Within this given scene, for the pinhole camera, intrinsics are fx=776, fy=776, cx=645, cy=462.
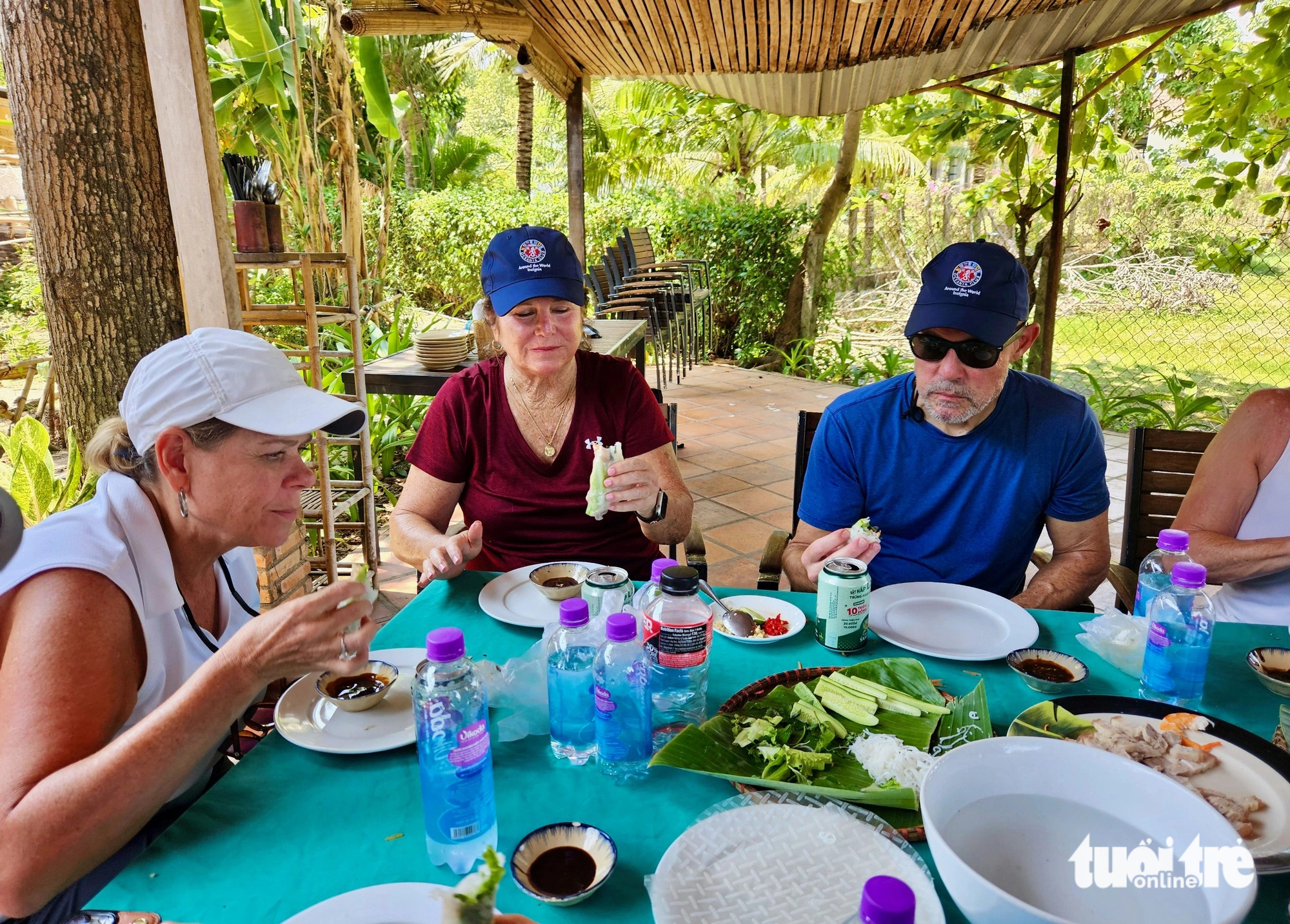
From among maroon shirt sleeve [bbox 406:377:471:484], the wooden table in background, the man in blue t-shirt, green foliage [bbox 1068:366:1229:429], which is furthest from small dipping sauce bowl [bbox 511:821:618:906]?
green foliage [bbox 1068:366:1229:429]

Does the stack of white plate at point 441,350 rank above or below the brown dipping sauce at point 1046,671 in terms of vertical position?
above

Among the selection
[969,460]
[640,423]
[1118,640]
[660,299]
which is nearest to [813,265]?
[660,299]

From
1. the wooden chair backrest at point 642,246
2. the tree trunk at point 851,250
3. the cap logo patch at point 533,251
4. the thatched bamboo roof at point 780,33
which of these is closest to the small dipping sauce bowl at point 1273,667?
the cap logo patch at point 533,251

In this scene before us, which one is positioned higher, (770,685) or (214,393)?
(214,393)

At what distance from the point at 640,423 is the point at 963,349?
1098 mm

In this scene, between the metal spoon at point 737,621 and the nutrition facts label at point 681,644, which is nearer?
the nutrition facts label at point 681,644

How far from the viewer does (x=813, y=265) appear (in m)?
11.0

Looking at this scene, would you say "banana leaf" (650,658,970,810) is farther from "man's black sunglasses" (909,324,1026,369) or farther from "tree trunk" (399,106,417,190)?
"tree trunk" (399,106,417,190)

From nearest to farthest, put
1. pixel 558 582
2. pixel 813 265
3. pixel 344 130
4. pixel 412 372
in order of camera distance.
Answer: pixel 558 582, pixel 412 372, pixel 344 130, pixel 813 265

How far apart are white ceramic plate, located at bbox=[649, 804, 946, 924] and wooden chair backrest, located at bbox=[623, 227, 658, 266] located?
32.3ft

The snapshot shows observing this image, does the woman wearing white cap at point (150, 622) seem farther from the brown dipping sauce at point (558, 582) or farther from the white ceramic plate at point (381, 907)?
the brown dipping sauce at point (558, 582)

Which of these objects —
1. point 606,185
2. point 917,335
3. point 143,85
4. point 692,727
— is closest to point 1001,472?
point 917,335

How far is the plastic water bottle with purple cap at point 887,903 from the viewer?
31.3 inches

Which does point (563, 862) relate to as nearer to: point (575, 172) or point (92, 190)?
point (92, 190)
